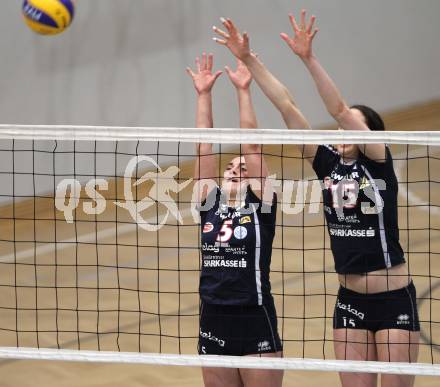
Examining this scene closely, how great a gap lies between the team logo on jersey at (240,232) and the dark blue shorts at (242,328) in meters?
0.35

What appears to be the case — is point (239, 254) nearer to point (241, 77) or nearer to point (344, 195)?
point (344, 195)

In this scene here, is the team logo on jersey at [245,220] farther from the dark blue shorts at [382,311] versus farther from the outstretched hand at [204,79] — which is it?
the outstretched hand at [204,79]

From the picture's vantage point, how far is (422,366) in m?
4.38

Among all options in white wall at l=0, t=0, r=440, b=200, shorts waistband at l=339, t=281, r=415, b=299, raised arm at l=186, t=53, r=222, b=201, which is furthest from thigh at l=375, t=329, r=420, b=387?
white wall at l=0, t=0, r=440, b=200

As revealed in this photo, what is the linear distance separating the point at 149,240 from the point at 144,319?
1.97 meters

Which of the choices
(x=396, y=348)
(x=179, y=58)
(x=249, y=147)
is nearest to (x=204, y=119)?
(x=249, y=147)

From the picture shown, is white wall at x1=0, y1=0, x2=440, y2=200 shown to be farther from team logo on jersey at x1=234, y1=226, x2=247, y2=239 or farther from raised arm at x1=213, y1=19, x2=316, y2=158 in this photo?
team logo on jersey at x1=234, y1=226, x2=247, y2=239

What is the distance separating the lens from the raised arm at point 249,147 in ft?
15.1

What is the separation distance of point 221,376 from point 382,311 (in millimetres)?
878

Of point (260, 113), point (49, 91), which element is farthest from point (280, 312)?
point (260, 113)

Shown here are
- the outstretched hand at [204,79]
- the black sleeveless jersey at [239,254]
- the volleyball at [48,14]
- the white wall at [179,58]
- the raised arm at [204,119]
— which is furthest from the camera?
the white wall at [179,58]

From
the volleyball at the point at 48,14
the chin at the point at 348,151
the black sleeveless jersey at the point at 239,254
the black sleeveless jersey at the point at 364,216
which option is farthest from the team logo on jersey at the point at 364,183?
the volleyball at the point at 48,14

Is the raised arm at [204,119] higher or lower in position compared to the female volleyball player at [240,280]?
higher

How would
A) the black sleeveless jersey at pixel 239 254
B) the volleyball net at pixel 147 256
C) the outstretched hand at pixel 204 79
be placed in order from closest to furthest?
the black sleeveless jersey at pixel 239 254, the volleyball net at pixel 147 256, the outstretched hand at pixel 204 79
